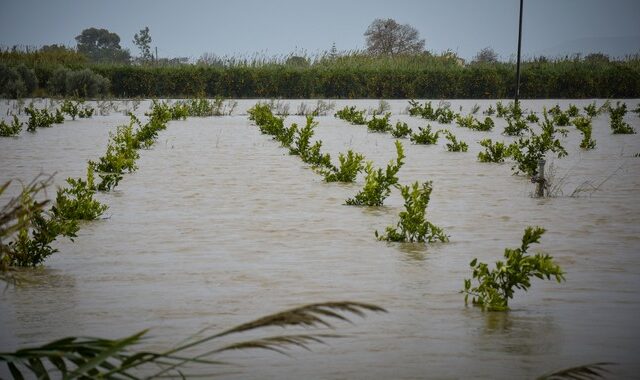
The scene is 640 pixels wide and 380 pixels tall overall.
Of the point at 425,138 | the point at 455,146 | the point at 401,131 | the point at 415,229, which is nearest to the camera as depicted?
the point at 415,229

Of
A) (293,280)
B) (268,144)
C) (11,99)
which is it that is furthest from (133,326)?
(11,99)

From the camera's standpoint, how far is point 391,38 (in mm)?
91562

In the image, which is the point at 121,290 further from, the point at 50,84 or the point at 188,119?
the point at 50,84

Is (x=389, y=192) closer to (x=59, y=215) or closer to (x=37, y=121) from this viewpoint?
(x=59, y=215)

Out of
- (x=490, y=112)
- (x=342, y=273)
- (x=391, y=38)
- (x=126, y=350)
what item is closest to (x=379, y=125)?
(x=490, y=112)

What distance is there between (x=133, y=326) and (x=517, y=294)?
8.86ft

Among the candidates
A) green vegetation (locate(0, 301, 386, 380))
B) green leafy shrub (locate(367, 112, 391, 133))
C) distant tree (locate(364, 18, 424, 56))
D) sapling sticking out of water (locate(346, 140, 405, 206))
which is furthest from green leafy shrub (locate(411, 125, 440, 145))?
distant tree (locate(364, 18, 424, 56))

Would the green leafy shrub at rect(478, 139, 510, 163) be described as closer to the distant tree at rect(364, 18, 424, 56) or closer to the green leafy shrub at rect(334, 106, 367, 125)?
the green leafy shrub at rect(334, 106, 367, 125)

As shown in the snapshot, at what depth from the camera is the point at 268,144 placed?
18500mm

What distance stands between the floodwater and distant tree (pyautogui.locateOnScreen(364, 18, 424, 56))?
79.7 metres

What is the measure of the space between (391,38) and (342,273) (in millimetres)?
87679

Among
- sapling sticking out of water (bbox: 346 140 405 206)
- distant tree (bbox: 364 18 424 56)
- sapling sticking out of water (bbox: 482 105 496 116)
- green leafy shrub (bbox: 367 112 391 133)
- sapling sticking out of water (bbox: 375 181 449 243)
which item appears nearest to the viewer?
sapling sticking out of water (bbox: 375 181 449 243)

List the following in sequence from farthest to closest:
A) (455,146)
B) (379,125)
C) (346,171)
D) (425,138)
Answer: (379,125), (425,138), (455,146), (346,171)

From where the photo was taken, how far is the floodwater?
4.29 m
